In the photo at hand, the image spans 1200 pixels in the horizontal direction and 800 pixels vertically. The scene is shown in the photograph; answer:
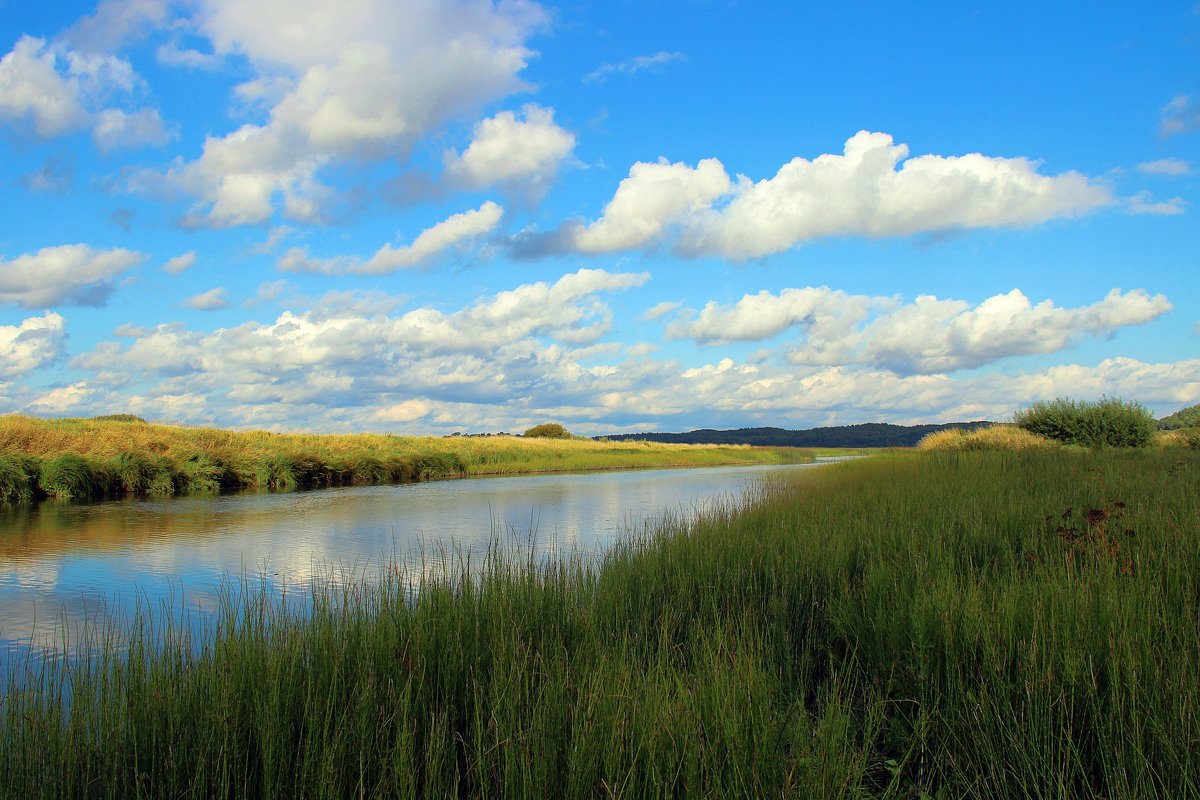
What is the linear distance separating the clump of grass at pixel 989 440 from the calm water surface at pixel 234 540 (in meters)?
9.52

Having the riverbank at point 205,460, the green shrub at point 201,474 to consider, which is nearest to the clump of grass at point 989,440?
the riverbank at point 205,460

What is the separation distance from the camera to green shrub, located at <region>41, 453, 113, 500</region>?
17.8 m

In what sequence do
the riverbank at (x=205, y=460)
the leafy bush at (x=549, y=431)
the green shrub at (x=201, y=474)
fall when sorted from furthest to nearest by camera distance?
1. the leafy bush at (x=549, y=431)
2. the green shrub at (x=201, y=474)
3. the riverbank at (x=205, y=460)

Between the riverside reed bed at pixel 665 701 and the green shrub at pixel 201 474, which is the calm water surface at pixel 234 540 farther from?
the green shrub at pixel 201 474

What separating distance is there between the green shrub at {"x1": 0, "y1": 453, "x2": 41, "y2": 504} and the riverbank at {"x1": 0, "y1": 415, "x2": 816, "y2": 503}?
0.02m

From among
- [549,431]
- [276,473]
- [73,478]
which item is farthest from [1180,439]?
[549,431]

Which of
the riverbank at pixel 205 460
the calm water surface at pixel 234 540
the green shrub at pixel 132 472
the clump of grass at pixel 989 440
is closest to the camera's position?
the calm water surface at pixel 234 540

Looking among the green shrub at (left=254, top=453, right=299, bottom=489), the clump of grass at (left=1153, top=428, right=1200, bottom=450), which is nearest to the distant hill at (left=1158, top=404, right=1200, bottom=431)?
the clump of grass at (left=1153, top=428, right=1200, bottom=450)

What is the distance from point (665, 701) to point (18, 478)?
66.6 ft

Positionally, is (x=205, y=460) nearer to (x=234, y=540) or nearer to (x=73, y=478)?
(x=73, y=478)

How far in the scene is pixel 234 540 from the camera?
11.1 meters

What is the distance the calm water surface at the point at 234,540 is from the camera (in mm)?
6926

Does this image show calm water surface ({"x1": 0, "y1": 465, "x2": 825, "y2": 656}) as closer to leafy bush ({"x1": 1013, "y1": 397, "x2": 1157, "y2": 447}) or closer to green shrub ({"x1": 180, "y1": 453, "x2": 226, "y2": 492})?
green shrub ({"x1": 180, "y1": 453, "x2": 226, "y2": 492})

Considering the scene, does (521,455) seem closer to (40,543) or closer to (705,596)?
(40,543)
